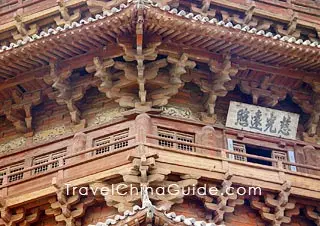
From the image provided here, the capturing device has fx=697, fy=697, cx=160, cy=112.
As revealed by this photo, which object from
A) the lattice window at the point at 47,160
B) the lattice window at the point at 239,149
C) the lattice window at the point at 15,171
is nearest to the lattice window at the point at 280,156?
the lattice window at the point at 239,149

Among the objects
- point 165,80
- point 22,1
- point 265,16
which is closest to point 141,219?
point 165,80

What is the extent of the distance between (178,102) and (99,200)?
2792 millimetres

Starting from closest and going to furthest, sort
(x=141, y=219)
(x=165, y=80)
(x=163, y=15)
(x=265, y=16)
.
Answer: (x=141, y=219)
(x=163, y=15)
(x=165, y=80)
(x=265, y=16)

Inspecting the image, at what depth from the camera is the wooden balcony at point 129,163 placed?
11.7 metres

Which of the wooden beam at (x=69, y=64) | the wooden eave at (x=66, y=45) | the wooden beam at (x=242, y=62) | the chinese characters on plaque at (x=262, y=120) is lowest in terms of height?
the chinese characters on plaque at (x=262, y=120)

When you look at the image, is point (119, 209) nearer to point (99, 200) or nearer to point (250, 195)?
point (99, 200)

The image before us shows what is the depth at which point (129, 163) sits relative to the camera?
11523 mm

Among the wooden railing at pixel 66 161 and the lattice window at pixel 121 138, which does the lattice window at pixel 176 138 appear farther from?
the wooden railing at pixel 66 161

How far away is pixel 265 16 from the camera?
50.5ft

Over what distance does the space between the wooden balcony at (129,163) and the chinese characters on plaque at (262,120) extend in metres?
0.36

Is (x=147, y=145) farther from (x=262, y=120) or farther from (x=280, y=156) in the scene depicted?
(x=280, y=156)

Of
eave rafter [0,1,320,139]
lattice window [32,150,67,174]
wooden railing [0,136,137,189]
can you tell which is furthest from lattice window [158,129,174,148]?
lattice window [32,150,67,174]

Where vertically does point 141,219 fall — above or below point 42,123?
below

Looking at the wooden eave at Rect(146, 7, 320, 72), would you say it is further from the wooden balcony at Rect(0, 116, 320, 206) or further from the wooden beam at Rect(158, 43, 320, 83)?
the wooden balcony at Rect(0, 116, 320, 206)
